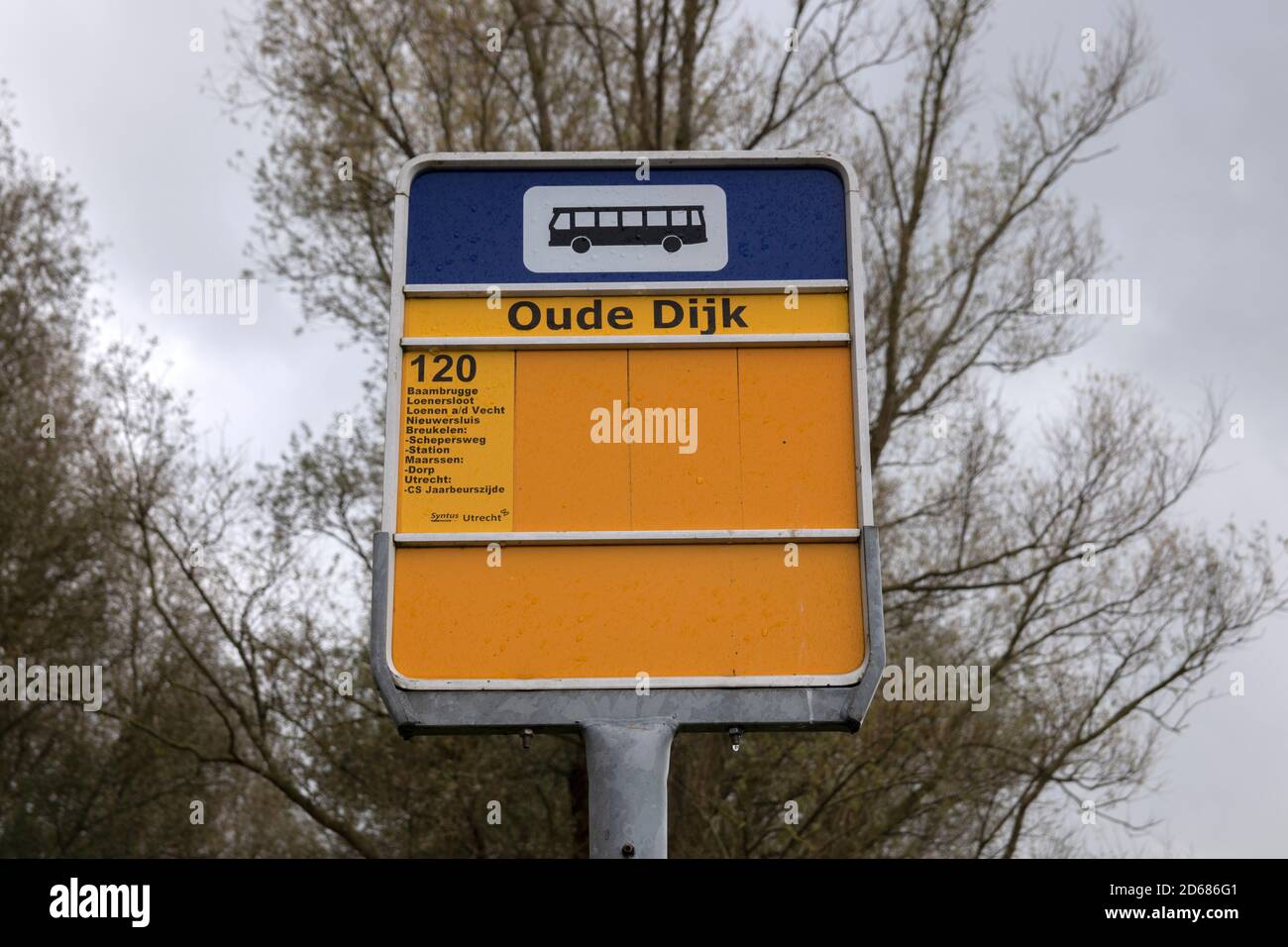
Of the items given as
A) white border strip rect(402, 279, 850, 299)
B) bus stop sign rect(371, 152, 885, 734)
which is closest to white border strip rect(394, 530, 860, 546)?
bus stop sign rect(371, 152, 885, 734)

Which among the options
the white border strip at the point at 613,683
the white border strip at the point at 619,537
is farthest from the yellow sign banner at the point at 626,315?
the white border strip at the point at 613,683

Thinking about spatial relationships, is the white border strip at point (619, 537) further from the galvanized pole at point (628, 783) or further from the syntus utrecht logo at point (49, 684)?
the syntus utrecht logo at point (49, 684)

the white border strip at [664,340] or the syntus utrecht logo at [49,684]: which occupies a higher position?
the white border strip at [664,340]

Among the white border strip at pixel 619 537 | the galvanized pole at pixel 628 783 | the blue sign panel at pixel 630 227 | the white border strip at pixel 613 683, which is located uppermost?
the blue sign panel at pixel 630 227

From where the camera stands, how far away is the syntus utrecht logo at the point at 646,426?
4.64m

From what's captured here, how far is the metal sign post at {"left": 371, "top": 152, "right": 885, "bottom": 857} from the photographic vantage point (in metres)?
4.34

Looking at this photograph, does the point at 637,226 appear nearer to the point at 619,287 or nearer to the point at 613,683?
the point at 619,287

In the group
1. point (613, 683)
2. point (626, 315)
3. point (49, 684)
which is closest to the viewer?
point (613, 683)

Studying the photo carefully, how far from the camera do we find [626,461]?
15.2 feet

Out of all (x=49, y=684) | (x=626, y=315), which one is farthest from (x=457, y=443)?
(x=49, y=684)

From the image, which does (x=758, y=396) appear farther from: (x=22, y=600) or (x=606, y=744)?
(x=22, y=600)

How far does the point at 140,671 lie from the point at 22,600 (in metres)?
1.72

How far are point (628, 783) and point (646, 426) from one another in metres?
1.17

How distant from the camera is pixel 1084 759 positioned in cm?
1459
